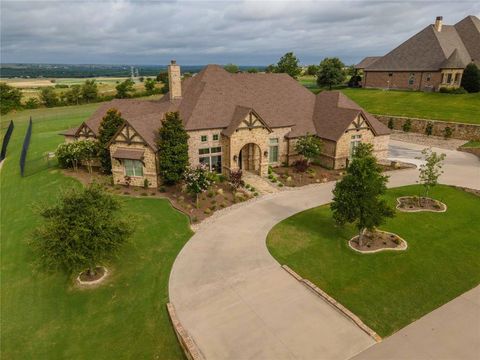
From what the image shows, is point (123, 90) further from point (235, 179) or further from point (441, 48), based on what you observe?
point (235, 179)

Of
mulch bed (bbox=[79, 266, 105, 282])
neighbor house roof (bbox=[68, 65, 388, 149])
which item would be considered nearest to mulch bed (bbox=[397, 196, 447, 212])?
neighbor house roof (bbox=[68, 65, 388, 149])

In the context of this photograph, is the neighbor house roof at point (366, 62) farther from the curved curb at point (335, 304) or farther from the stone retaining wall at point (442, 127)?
the curved curb at point (335, 304)

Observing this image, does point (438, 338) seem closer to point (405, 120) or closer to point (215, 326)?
point (215, 326)

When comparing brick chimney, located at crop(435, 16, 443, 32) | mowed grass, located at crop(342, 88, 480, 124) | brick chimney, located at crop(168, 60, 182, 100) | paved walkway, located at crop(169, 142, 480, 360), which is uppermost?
brick chimney, located at crop(435, 16, 443, 32)

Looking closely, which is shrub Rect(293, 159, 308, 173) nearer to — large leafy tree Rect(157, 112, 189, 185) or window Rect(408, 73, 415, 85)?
large leafy tree Rect(157, 112, 189, 185)

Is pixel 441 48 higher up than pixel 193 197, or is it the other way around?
pixel 441 48

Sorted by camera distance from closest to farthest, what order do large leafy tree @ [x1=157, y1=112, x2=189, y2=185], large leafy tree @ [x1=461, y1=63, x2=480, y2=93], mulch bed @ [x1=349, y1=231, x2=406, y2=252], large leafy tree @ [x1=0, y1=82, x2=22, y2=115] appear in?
mulch bed @ [x1=349, y1=231, x2=406, y2=252]
large leafy tree @ [x1=157, y1=112, x2=189, y2=185]
large leafy tree @ [x1=461, y1=63, x2=480, y2=93]
large leafy tree @ [x1=0, y1=82, x2=22, y2=115]

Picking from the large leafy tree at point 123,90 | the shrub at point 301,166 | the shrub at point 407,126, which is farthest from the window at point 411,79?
the large leafy tree at point 123,90

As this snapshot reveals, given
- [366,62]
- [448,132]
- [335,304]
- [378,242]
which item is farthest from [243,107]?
[366,62]
